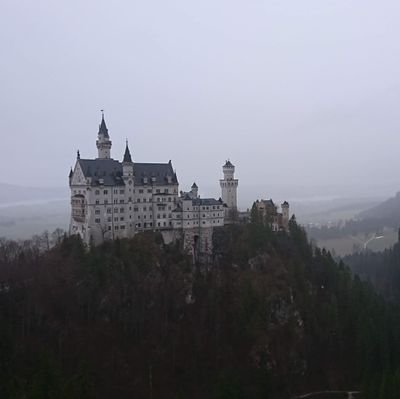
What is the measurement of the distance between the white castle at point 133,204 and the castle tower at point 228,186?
2.63 meters

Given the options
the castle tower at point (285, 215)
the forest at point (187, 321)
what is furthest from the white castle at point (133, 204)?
the castle tower at point (285, 215)

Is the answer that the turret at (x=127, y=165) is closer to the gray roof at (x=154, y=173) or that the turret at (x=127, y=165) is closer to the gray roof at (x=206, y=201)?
the gray roof at (x=154, y=173)

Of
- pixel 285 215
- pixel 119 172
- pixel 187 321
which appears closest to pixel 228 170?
pixel 285 215

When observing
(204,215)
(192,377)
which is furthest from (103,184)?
(192,377)

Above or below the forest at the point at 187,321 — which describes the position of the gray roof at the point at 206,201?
above

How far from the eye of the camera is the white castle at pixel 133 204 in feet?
215

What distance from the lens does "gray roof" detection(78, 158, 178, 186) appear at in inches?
2613

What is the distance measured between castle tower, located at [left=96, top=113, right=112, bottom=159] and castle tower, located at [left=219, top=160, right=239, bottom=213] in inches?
684

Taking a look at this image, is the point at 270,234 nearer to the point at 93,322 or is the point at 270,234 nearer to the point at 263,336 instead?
the point at 263,336

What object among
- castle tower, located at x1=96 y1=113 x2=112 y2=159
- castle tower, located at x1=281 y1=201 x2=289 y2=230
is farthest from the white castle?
castle tower, located at x1=281 y1=201 x2=289 y2=230

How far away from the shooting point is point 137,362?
54.6 metres

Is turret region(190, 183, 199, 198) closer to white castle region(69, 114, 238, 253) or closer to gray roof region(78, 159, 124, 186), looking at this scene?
white castle region(69, 114, 238, 253)

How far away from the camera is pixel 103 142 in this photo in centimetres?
7356

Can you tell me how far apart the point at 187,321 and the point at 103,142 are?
2831 centimetres
